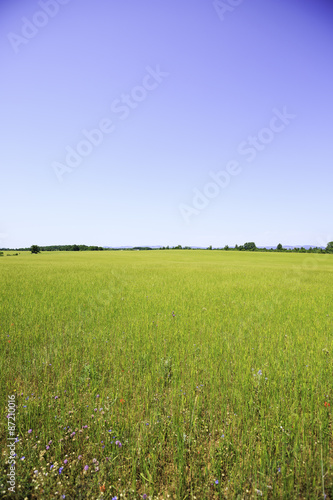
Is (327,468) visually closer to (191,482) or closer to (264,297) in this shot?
(191,482)

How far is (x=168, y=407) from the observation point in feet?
10.4

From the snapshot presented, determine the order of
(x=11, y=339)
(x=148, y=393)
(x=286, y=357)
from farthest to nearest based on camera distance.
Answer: (x=11, y=339) < (x=286, y=357) < (x=148, y=393)

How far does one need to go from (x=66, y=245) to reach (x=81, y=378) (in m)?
131

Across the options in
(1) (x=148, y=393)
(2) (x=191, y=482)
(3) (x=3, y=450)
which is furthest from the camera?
→ (1) (x=148, y=393)

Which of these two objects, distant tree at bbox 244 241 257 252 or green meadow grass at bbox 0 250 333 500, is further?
distant tree at bbox 244 241 257 252

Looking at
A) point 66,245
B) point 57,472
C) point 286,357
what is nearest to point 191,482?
point 57,472

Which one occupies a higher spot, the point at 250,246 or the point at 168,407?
the point at 250,246

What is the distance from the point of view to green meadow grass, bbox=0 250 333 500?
2.21 metres

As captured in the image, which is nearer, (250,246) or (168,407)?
(168,407)

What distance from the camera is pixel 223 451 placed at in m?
2.48

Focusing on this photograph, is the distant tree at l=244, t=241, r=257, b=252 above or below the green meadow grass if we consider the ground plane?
above

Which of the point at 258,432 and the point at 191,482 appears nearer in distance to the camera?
the point at 191,482

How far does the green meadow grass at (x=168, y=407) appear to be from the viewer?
7.25 ft

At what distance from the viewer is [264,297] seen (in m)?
9.98
